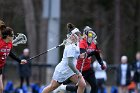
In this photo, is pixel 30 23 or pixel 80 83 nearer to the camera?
pixel 80 83

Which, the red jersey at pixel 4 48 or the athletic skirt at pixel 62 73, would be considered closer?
the red jersey at pixel 4 48

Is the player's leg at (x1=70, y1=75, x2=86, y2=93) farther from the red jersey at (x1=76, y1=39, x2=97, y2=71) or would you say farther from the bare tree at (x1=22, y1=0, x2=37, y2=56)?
the bare tree at (x1=22, y1=0, x2=37, y2=56)

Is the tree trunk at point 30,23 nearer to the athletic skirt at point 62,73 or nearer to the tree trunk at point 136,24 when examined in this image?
the tree trunk at point 136,24

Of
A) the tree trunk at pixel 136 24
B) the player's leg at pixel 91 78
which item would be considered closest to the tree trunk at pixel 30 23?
the tree trunk at pixel 136 24

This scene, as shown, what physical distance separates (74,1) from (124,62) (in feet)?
Result: 82.0

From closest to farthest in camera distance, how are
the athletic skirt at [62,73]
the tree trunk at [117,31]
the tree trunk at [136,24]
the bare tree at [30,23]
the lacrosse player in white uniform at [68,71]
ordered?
the lacrosse player in white uniform at [68,71]
the athletic skirt at [62,73]
the bare tree at [30,23]
the tree trunk at [117,31]
the tree trunk at [136,24]

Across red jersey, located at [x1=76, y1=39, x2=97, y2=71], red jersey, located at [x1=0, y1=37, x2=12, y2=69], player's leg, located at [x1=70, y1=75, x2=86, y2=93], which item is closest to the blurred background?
red jersey, located at [x1=76, y1=39, x2=97, y2=71]

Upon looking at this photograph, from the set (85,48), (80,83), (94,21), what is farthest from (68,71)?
(94,21)

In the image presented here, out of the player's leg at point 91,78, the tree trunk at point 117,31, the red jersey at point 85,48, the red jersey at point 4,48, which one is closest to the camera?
the red jersey at point 4,48

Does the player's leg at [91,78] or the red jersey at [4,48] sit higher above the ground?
the red jersey at [4,48]

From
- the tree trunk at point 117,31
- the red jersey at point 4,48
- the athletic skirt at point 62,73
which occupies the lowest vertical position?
the tree trunk at point 117,31

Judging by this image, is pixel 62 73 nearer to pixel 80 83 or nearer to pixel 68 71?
pixel 68 71

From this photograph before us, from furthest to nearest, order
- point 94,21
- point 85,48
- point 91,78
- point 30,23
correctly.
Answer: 1. point 94,21
2. point 30,23
3. point 91,78
4. point 85,48

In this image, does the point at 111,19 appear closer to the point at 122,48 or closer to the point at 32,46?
the point at 122,48
